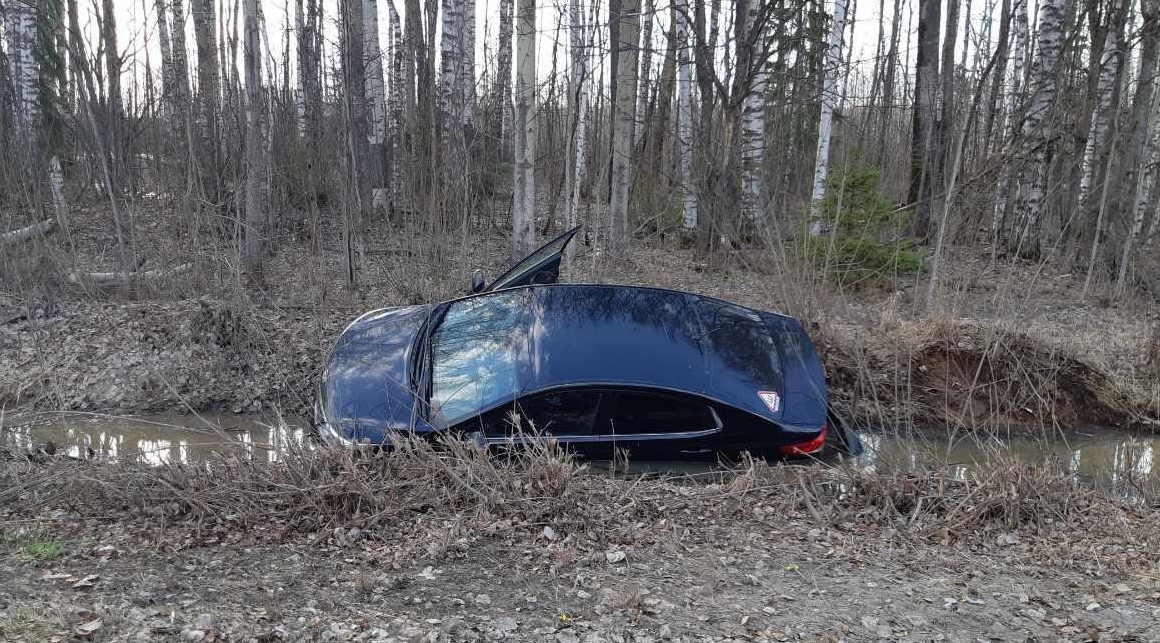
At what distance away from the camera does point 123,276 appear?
9266mm

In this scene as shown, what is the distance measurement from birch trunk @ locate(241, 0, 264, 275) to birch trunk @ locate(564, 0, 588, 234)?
3664 millimetres

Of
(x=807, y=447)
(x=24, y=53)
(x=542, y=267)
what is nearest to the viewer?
(x=807, y=447)

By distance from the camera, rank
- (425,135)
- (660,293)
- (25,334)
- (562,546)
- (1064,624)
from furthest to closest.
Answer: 1. (425,135)
2. (25,334)
3. (660,293)
4. (562,546)
5. (1064,624)

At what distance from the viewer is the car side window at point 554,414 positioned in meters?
4.32

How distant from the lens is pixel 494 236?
13453mm

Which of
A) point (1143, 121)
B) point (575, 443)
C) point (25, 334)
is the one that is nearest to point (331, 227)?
point (25, 334)

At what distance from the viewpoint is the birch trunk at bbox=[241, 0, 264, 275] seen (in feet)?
29.1

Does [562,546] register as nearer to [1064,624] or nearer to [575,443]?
[575,443]

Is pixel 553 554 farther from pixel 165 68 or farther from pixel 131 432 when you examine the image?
pixel 165 68

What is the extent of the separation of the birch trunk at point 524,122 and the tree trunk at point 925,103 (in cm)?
859

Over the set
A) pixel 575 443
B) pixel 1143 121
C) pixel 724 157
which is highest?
pixel 1143 121

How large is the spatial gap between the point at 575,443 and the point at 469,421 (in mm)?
605

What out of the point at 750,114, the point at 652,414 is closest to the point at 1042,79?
the point at 750,114

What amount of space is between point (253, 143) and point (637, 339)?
254 inches
